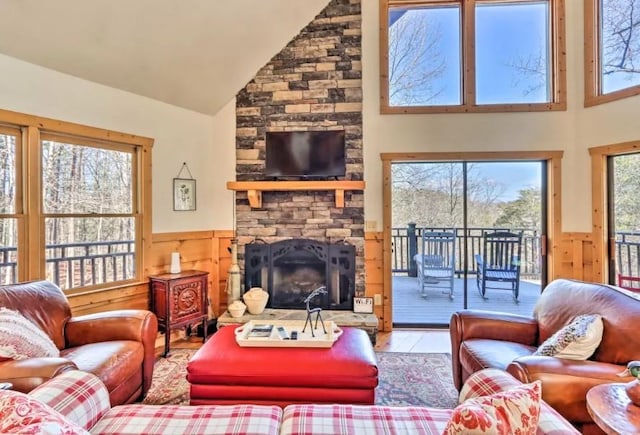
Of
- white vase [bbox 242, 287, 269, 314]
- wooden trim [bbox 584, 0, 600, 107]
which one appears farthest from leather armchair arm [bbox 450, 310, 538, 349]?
wooden trim [bbox 584, 0, 600, 107]

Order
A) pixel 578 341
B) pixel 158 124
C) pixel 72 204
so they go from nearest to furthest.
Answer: pixel 578 341 → pixel 72 204 → pixel 158 124

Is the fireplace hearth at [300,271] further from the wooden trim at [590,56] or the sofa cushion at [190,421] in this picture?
the wooden trim at [590,56]

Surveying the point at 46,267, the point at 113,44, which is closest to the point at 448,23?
the point at 113,44

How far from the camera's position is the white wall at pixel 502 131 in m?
4.05

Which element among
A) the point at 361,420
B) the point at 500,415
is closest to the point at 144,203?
the point at 361,420

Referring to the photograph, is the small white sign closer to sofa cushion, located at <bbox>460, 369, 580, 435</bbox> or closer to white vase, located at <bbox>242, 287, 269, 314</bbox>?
white vase, located at <bbox>242, 287, 269, 314</bbox>

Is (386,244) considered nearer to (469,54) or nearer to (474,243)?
(474,243)

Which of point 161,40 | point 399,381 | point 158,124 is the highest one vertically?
point 161,40

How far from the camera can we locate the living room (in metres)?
3.73

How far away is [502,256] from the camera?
4.27 meters

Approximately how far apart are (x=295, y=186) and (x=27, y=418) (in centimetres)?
327

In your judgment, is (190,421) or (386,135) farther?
(386,135)

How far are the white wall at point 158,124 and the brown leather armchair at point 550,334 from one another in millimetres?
3098

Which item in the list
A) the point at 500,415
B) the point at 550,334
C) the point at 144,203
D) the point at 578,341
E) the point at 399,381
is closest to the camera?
the point at 500,415
